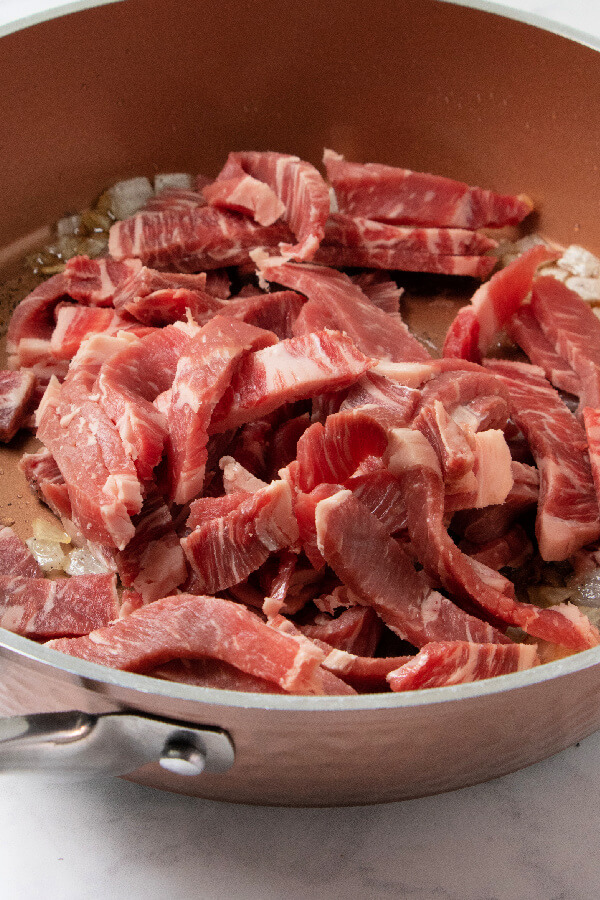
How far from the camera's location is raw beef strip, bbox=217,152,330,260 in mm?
2623

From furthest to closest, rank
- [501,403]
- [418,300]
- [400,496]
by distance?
1. [418,300]
2. [501,403]
3. [400,496]

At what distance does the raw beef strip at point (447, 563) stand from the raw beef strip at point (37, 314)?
1.34 m

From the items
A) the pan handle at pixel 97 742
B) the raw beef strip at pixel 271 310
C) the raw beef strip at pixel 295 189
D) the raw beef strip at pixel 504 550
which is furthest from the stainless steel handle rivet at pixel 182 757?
the raw beef strip at pixel 295 189

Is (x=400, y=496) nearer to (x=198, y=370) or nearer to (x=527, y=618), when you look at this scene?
(x=527, y=618)

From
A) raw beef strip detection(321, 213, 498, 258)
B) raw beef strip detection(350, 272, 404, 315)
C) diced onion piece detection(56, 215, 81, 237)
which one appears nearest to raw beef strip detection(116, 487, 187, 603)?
raw beef strip detection(350, 272, 404, 315)

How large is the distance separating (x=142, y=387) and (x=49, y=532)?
19.3 inches

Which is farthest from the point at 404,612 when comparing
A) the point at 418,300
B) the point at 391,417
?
the point at 418,300

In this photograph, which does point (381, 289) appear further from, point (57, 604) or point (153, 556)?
point (57, 604)

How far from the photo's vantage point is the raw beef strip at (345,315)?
235 cm

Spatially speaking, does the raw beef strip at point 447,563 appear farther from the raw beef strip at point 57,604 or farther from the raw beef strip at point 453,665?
the raw beef strip at point 57,604

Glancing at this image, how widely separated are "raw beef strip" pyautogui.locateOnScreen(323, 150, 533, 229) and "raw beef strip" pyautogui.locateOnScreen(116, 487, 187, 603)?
146 centimetres

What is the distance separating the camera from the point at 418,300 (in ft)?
9.57

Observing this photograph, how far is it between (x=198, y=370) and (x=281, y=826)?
1.02m

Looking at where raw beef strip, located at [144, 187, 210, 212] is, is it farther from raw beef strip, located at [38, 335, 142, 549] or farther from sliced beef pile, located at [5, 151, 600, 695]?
raw beef strip, located at [38, 335, 142, 549]
